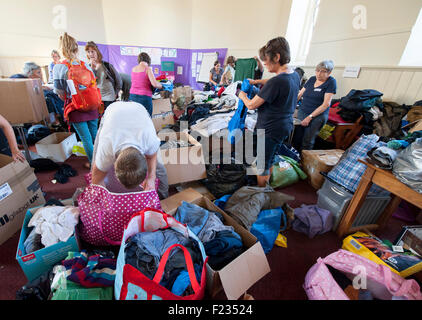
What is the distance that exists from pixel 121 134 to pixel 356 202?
178cm

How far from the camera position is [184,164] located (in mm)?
1968

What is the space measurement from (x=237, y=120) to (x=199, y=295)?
5.30 ft

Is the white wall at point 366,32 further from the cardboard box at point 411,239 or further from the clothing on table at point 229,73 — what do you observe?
the cardboard box at point 411,239

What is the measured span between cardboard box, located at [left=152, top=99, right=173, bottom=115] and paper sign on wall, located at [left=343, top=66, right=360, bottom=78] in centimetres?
311

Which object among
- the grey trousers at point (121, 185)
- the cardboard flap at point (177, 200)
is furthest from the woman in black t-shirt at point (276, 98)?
the grey trousers at point (121, 185)

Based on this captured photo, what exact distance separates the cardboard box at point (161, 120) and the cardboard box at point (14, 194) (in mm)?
1866

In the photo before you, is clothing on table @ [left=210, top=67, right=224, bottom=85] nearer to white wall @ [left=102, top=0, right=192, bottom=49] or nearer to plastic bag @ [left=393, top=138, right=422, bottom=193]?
white wall @ [left=102, top=0, right=192, bottom=49]

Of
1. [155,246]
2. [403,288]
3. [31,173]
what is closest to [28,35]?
[31,173]

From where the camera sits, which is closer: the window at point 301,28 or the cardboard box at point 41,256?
the cardboard box at point 41,256

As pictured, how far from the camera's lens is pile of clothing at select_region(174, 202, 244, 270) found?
1.17 m

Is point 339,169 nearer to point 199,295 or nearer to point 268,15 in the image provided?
point 199,295

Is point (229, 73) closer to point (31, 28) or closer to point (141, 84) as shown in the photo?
point (141, 84)

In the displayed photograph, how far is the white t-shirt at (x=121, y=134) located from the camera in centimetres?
113

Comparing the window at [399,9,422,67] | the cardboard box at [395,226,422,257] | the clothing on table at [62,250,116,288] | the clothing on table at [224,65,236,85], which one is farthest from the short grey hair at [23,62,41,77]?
the window at [399,9,422,67]
